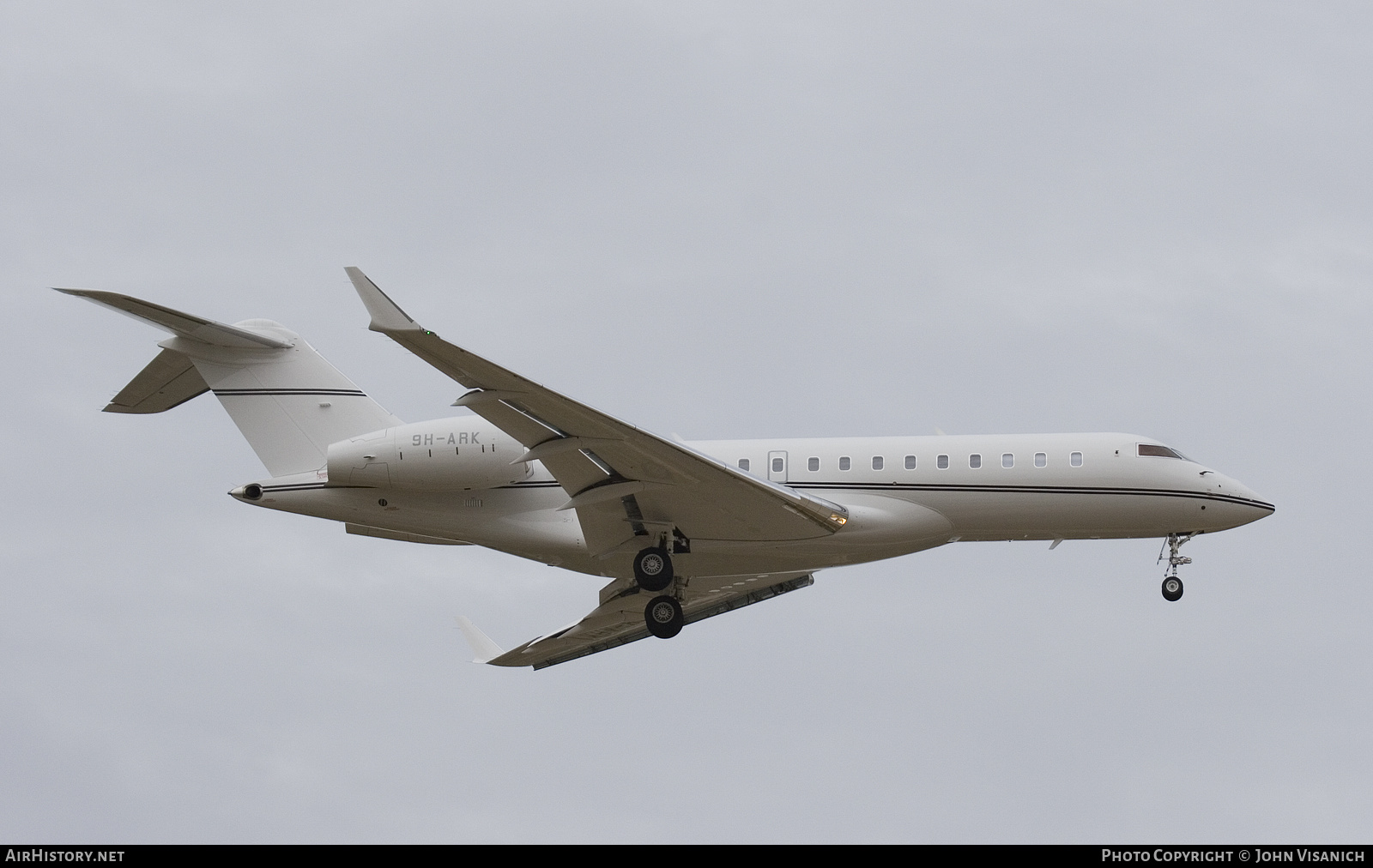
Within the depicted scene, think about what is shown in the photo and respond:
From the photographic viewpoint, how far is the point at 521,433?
21.7 meters

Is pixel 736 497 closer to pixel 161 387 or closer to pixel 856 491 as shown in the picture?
pixel 856 491

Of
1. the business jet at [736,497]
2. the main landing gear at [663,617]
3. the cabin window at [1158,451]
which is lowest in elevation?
the main landing gear at [663,617]

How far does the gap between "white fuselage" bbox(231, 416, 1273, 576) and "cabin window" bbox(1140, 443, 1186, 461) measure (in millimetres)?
76

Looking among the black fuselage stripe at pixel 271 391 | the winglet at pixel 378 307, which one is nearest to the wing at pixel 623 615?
the black fuselage stripe at pixel 271 391

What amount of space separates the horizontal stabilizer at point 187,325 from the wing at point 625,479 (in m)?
5.38

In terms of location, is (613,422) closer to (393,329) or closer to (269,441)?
(393,329)

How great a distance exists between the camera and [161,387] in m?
25.5

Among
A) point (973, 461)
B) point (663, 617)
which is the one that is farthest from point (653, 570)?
point (973, 461)

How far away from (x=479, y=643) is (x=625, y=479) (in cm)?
681

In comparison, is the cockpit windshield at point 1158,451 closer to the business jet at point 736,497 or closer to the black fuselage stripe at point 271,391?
the business jet at point 736,497

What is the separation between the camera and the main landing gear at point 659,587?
77.8ft

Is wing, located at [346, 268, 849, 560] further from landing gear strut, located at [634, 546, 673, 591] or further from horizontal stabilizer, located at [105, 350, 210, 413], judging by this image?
horizontal stabilizer, located at [105, 350, 210, 413]

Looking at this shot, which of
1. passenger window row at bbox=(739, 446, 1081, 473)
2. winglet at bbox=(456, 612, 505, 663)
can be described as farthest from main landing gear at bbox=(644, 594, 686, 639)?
winglet at bbox=(456, 612, 505, 663)

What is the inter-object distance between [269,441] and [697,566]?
6.98 meters
